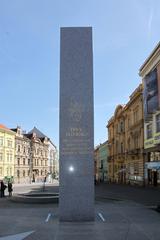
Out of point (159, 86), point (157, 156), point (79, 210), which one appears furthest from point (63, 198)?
point (157, 156)

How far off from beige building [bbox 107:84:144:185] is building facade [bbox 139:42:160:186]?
366cm

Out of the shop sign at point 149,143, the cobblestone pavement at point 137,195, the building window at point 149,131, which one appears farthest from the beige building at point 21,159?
the cobblestone pavement at point 137,195

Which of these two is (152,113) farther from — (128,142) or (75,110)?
(75,110)

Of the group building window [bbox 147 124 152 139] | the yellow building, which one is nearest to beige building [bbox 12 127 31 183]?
the yellow building

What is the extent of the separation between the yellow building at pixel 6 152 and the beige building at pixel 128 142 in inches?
995

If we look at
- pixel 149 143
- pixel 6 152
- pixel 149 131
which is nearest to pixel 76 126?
pixel 149 143

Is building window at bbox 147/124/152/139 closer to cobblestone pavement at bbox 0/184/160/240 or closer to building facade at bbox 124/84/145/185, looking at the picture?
building facade at bbox 124/84/145/185

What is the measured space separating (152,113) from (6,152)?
47.6 metres

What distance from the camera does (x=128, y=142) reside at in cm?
7050

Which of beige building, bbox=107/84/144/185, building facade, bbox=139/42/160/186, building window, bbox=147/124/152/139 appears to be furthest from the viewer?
beige building, bbox=107/84/144/185

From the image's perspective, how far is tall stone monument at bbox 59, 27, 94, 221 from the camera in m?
14.9

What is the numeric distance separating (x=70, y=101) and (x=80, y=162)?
2663 millimetres

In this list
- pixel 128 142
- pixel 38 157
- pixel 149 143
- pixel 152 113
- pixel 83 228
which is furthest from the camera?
pixel 38 157

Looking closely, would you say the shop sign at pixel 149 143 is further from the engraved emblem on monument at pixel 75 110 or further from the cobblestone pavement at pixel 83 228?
the engraved emblem on monument at pixel 75 110
